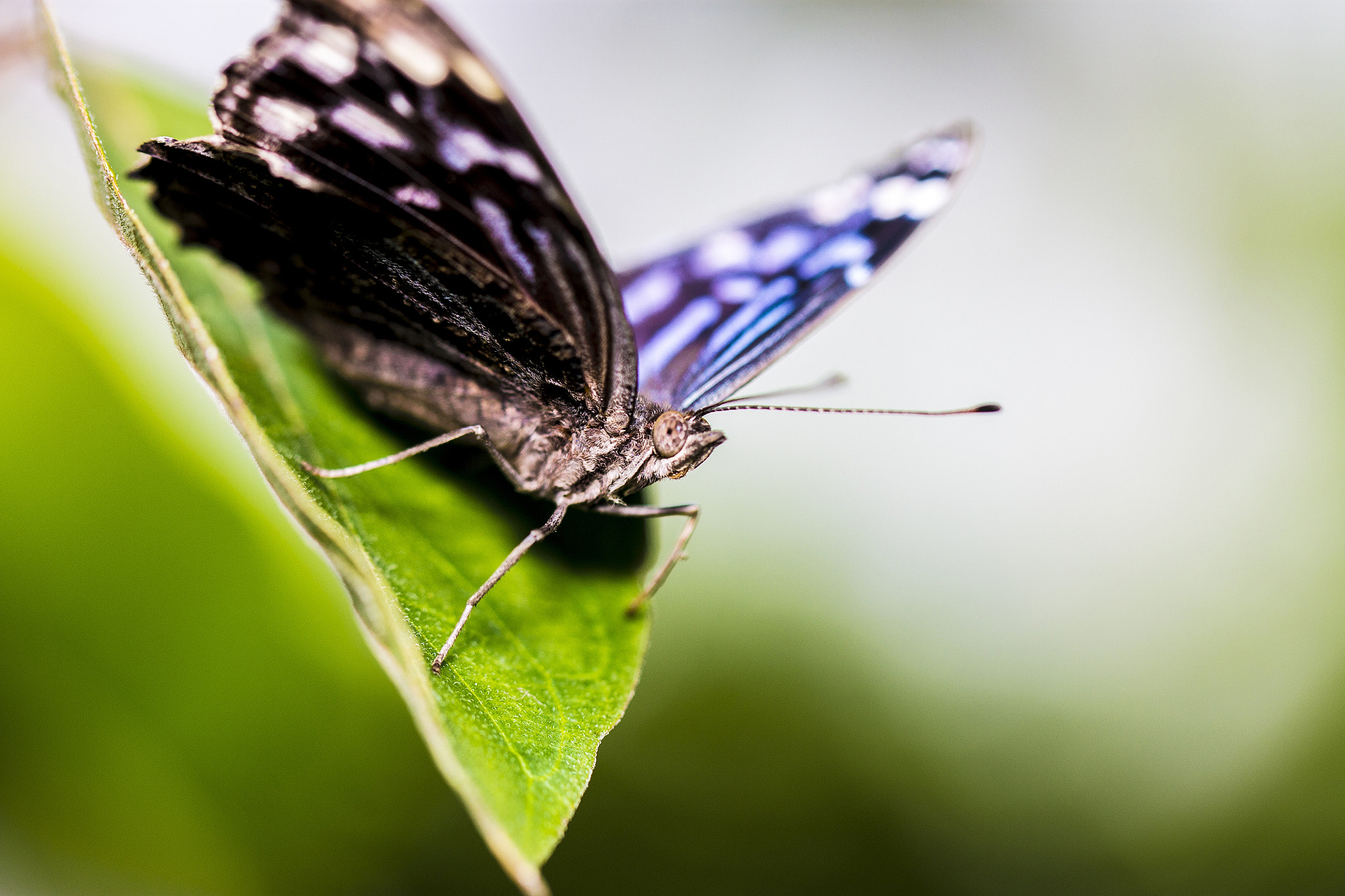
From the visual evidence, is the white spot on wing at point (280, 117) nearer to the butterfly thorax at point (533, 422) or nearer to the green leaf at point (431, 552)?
the green leaf at point (431, 552)

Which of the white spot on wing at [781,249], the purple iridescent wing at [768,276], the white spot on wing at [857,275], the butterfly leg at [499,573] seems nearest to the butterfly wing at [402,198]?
the butterfly leg at [499,573]

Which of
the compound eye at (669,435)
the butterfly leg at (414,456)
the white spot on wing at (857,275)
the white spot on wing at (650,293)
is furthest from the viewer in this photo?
the white spot on wing at (650,293)

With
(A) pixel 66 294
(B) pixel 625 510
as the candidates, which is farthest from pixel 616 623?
(A) pixel 66 294

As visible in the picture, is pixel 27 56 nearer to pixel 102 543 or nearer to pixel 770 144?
pixel 102 543

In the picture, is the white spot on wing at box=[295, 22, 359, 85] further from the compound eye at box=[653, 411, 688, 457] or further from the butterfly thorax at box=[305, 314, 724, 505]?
the compound eye at box=[653, 411, 688, 457]

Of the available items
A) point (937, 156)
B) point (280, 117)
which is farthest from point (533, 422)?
point (937, 156)
